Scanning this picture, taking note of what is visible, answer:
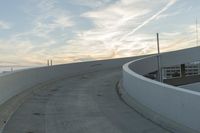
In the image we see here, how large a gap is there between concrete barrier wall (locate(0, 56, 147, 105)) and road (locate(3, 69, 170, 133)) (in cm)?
102

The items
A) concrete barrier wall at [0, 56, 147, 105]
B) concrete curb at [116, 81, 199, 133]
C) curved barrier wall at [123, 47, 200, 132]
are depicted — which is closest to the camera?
curved barrier wall at [123, 47, 200, 132]

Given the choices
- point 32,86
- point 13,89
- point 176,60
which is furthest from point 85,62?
point 13,89

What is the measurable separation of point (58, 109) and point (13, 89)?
4681 mm

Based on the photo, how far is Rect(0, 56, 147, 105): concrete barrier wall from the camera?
1827 cm

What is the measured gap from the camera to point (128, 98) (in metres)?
18.2

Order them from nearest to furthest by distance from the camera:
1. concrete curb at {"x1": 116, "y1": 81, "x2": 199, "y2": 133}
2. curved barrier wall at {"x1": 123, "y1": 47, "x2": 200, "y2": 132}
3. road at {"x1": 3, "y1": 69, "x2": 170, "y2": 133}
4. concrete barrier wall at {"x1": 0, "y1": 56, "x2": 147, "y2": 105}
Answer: curved barrier wall at {"x1": 123, "y1": 47, "x2": 200, "y2": 132} < concrete curb at {"x1": 116, "y1": 81, "x2": 199, "y2": 133} < road at {"x1": 3, "y1": 69, "x2": 170, "y2": 133} < concrete barrier wall at {"x1": 0, "y1": 56, "x2": 147, "y2": 105}

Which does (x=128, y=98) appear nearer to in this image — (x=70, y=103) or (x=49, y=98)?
(x=70, y=103)

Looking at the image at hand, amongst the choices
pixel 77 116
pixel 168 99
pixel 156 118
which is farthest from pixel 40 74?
pixel 168 99

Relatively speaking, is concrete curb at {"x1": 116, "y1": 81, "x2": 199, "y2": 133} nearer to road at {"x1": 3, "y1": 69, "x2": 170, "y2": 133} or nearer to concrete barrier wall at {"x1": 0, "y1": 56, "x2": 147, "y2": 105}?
road at {"x1": 3, "y1": 69, "x2": 170, "y2": 133}

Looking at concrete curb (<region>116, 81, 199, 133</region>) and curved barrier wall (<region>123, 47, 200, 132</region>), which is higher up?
curved barrier wall (<region>123, 47, 200, 132</region>)

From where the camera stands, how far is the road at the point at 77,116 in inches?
480

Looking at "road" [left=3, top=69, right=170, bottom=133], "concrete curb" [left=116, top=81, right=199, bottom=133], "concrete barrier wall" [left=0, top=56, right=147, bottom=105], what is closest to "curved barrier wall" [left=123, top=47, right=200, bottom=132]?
"concrete curb" [left=116, top=81, right=199, bottom=133]

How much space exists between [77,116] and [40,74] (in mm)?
13397

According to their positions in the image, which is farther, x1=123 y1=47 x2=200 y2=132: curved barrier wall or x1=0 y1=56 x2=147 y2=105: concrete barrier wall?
x1=0 y1=56 x2=147 y2=105: concrete barrier wall
